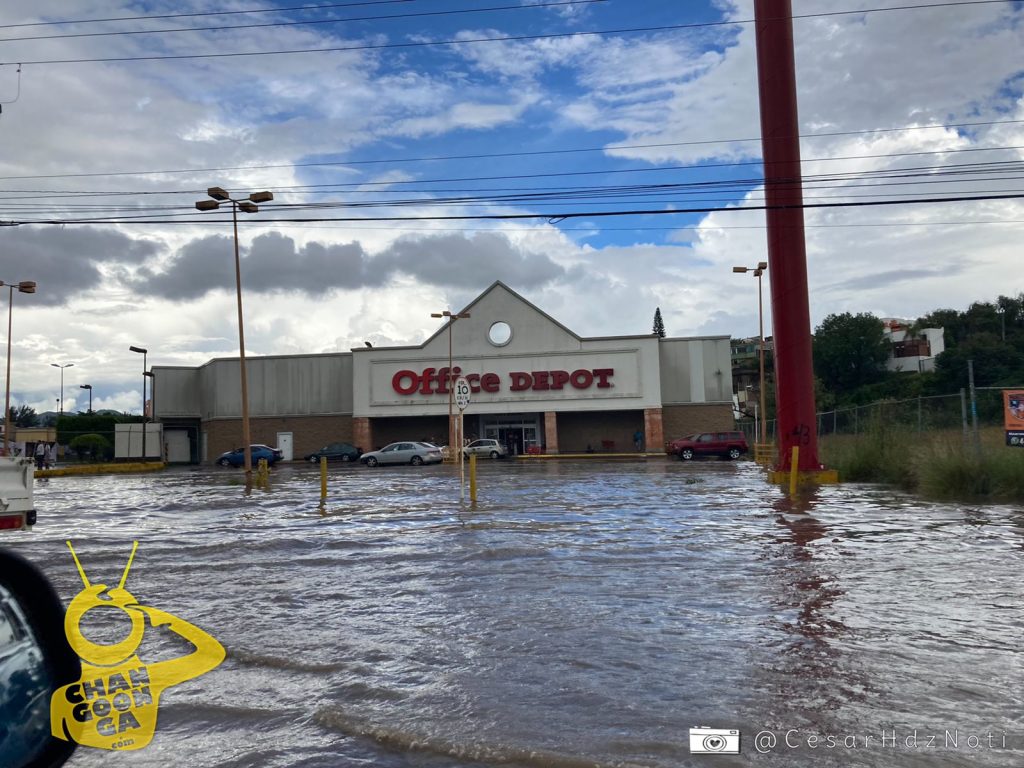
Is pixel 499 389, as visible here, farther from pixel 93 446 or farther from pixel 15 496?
pixel 15 496

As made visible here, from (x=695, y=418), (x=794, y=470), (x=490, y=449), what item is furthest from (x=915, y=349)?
(x=794, y=470)

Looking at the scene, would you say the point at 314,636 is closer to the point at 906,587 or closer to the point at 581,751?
the point at 581,751

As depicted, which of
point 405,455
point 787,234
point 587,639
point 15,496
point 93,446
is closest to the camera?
point 15,496

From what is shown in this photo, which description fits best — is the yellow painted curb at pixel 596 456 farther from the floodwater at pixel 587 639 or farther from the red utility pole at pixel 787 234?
the floodwater at pixel 587 639

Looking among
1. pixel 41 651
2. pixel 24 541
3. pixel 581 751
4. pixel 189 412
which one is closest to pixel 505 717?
pixel 581 751

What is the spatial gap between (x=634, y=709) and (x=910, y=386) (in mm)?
79221

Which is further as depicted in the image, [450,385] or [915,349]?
[915,349]

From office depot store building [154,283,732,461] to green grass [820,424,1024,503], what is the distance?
2969cm

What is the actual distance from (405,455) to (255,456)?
835 centimetres

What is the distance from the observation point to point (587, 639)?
6707 mm

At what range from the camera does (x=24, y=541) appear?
563 inches

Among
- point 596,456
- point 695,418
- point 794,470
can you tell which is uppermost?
point 695,418

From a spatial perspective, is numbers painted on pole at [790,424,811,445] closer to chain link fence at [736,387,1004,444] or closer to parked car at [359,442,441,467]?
chain link fence at [736,387,1004,444]

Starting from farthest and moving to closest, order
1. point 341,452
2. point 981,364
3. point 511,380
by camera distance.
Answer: point 981,364, point 511,380, point 341,452
